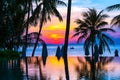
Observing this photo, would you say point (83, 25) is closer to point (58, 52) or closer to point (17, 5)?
point (58, 52)

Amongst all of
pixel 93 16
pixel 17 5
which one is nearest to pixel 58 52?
pixel 93 16

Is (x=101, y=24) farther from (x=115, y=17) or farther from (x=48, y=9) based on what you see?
(x=115, y=17)

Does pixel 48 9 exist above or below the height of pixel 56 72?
above

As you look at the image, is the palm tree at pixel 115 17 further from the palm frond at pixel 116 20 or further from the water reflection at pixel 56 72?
the water reflection at pixel 56 72

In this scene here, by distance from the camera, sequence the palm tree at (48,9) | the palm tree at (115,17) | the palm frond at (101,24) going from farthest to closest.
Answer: the palm frond at (101,24) < the palm tree at (48,9) < the palm tree at (115,17)

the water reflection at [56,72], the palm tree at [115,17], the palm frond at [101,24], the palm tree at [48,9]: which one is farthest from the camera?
the palm frond at [101,24]

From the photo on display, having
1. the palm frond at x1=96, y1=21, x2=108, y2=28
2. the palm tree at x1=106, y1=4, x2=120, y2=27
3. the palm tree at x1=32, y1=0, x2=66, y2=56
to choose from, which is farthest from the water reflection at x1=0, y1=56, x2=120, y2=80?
the palm frond at x1=96, y1=21, x2=108, y2=28

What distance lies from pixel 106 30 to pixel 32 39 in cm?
1087

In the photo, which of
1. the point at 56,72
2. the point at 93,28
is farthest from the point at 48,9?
the point at 56,72

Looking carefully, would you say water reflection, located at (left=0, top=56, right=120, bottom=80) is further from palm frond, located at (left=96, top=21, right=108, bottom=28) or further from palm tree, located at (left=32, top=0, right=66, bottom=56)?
palm frond, located at (left=96, top=21, right=108, bottom=28)

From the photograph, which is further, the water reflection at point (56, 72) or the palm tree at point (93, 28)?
the palm tree at point (93, 28)

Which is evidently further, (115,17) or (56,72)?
(115,17)

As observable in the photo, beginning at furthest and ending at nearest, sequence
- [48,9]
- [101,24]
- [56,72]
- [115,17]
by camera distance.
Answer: [101,24] → [48,9] → [115,17] → [56,72]

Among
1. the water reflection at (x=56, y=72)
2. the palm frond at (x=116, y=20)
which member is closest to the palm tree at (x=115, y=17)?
the palm frond at (x=116, y=20)
